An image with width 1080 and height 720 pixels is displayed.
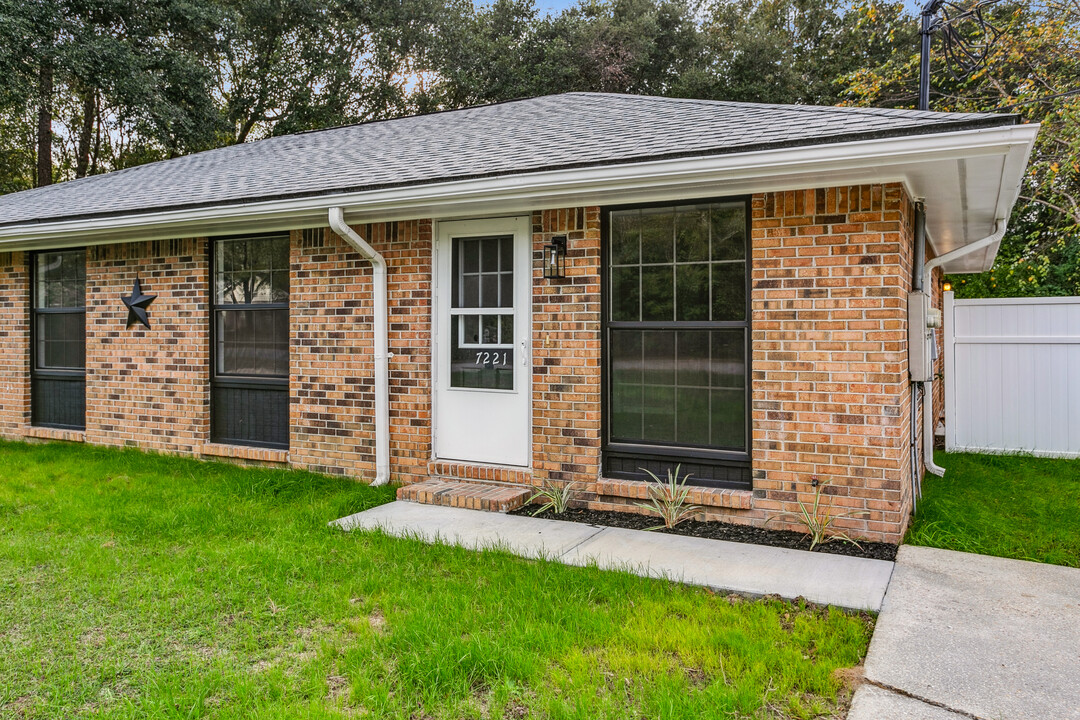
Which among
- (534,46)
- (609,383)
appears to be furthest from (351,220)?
(534,46)

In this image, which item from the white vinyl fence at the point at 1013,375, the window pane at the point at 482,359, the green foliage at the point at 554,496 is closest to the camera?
the green foliage at the point at 554,496

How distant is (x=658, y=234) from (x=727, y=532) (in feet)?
6.72

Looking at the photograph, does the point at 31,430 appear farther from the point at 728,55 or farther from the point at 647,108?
the point at 728,55

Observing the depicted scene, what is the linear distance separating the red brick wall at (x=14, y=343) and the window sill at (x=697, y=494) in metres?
6.78

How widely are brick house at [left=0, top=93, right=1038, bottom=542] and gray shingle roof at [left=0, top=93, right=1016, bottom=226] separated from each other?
47 millimetres

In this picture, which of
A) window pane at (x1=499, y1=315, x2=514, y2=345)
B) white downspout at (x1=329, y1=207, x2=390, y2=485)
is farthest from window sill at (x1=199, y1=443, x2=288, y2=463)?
window pane at (x1=499, y1=315, x2=514, y2=345)

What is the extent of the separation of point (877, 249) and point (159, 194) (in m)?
6.59

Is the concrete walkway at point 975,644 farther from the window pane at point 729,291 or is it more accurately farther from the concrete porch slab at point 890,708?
the window pane at point 729,291

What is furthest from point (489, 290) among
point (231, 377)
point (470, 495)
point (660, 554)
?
point (231, 377)

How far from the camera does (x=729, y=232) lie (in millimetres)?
4676

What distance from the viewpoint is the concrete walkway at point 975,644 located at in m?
2.37

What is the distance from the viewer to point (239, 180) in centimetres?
693

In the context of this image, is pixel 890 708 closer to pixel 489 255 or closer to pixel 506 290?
pixel 506 290

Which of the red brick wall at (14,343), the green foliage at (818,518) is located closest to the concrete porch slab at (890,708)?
the green foliage at (818,518)
